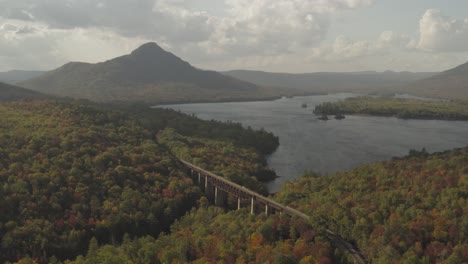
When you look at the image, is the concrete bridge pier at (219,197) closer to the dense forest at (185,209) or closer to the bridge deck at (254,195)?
the bridge deck at (254,195)

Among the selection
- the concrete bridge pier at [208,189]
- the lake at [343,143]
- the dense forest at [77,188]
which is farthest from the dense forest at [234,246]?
the lake at [343,143]

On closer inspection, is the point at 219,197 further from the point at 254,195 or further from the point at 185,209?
the point at 254,195

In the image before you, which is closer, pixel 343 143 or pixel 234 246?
pixel 234 246

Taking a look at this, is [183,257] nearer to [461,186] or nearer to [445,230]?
[445,230]

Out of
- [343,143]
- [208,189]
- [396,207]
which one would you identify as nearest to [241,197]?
[208,189]

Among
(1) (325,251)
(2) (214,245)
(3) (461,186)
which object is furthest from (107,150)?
(3) (461,186)

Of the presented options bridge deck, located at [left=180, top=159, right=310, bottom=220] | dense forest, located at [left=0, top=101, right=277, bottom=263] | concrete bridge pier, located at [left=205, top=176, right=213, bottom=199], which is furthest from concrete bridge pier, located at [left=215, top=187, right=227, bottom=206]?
dense forest, located at [left=0, top=101, right=277, bottom=263]
